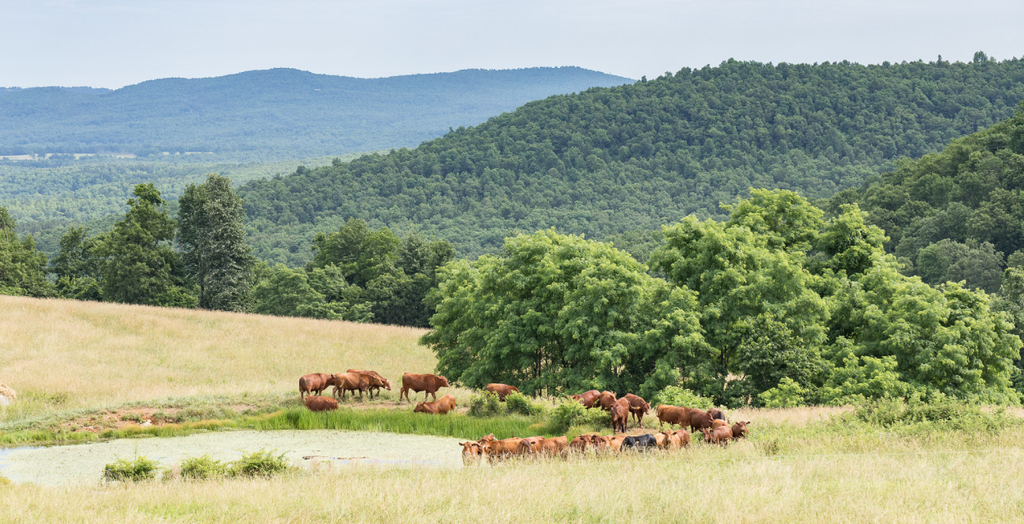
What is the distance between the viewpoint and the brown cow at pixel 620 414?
18516 mm

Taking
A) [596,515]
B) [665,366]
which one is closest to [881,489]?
[596,515]

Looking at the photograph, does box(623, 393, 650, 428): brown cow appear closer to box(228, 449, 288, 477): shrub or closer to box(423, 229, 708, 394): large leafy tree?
box(423, 229, 708, 394): large leafy tree

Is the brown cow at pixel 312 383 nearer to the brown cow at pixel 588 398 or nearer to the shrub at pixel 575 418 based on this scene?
the shrub at pixel 575 418

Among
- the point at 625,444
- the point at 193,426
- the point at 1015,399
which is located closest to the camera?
the point at 625,444

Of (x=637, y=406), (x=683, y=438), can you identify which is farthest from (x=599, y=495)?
(x=637, y=406)

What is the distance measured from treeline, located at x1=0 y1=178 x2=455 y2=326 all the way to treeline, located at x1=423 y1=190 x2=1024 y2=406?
32.7 m

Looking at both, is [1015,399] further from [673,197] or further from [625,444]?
[673,197]

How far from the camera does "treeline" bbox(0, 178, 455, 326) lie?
6334 cm

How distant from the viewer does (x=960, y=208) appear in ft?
266

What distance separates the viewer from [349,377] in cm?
2408

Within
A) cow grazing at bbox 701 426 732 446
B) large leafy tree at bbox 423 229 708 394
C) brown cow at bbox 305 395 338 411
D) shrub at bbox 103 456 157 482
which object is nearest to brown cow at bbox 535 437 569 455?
cow grazing at bbox 701 426 732 446

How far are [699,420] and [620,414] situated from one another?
71.9 inches

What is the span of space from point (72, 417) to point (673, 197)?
18256 centimetres

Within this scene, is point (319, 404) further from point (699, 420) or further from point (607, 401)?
point (699, 420)
